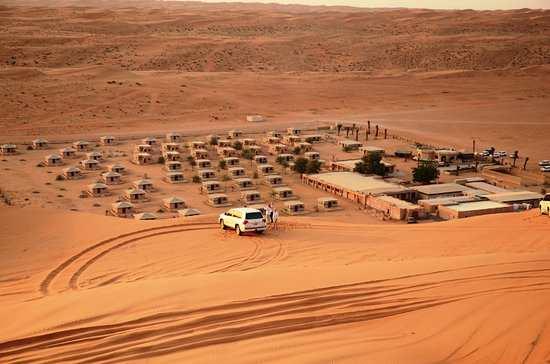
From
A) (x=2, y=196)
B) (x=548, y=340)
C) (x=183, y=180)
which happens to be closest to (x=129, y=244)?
(x=548, y=340)

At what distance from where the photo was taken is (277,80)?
7231cm

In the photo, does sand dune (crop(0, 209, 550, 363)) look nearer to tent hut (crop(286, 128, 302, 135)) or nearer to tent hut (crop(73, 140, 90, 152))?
tent hut (crop(73, 140, 90, 152))

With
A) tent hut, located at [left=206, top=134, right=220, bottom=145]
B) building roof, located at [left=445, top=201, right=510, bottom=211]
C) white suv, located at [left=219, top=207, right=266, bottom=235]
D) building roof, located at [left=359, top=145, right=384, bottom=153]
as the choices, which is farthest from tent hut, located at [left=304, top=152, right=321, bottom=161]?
white suv, located at [left=219, top=207, right=266, bottom=235]

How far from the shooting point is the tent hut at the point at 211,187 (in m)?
31.9

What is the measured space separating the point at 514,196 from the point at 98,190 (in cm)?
1754

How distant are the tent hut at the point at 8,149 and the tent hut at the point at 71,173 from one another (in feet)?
23.3

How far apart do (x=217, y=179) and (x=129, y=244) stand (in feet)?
60.1

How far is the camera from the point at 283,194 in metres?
31.1

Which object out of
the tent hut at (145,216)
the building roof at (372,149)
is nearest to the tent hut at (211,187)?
the tent hut at (145,216)

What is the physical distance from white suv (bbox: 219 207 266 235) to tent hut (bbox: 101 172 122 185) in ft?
54.7

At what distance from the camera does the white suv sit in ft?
57.2

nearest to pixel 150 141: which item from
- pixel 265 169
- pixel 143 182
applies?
pixel 265 169

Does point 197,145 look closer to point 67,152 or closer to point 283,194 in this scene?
point 67,152

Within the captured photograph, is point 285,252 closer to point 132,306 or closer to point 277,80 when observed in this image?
point 132,306
